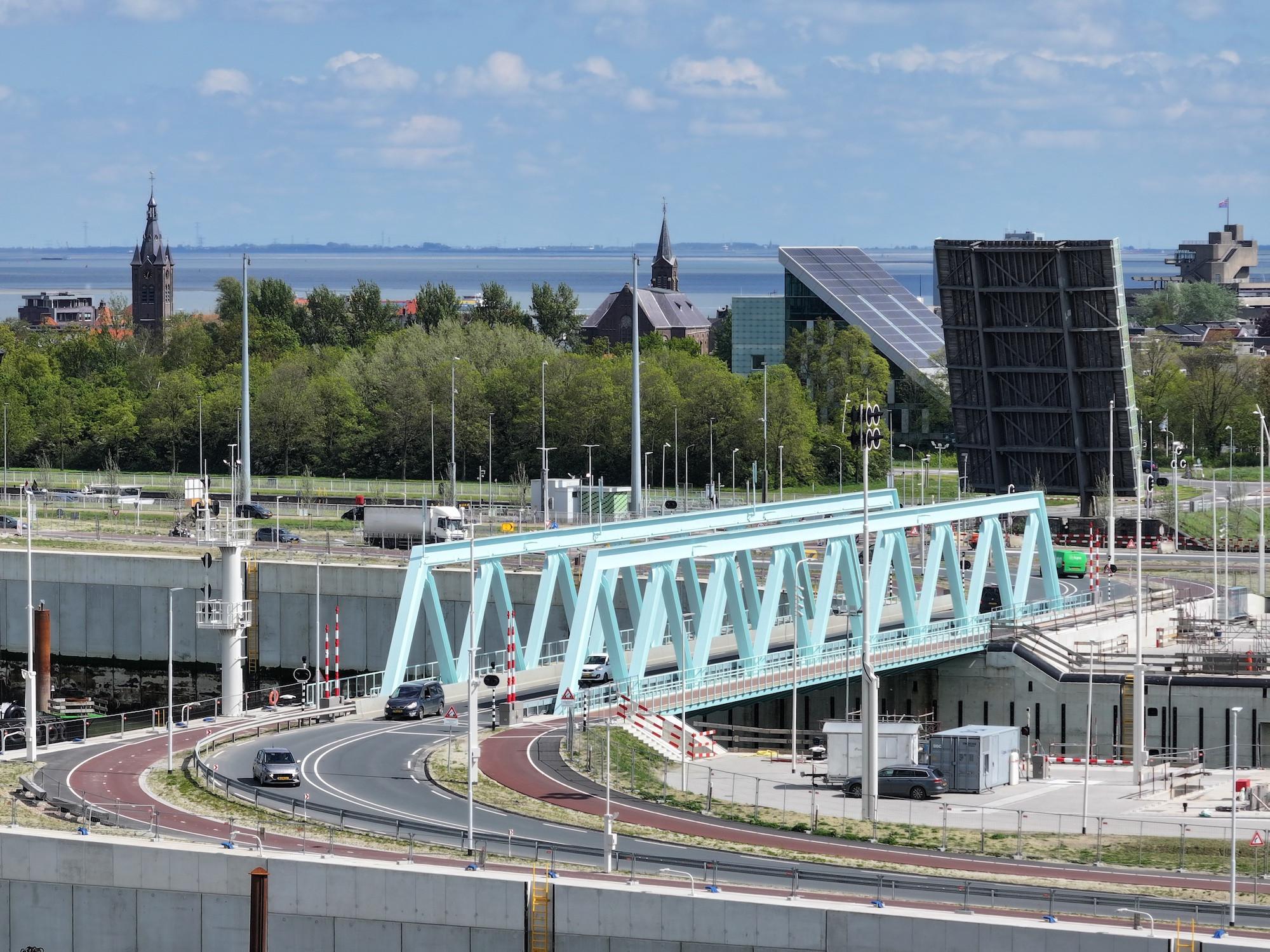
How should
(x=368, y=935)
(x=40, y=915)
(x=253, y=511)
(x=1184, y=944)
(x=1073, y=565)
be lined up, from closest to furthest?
(x=1184, y=944)
(x=368, y=935)
(x=40, y=915)
(x=1073, y=565)
(x=253, y=511)

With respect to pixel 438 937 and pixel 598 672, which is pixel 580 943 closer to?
pixel 438 937

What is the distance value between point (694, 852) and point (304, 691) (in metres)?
21.0

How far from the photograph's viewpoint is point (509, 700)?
56.2 metres

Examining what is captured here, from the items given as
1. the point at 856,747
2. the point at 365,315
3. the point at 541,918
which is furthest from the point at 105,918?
the point at 365,315

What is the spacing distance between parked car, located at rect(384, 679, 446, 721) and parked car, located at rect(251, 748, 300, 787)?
8.79 metres

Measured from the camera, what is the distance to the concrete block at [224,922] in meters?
38.7

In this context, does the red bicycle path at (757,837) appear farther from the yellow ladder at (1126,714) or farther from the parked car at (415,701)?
the yellow ladder at (1126,714)

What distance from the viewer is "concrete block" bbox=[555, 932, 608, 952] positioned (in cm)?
3669

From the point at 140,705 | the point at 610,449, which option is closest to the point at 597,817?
the point at 140,705

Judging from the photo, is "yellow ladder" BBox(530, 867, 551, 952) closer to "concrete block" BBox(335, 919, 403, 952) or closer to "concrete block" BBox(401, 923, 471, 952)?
"concrete block" BBox(401, 923, 471, 952)

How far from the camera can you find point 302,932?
126ft

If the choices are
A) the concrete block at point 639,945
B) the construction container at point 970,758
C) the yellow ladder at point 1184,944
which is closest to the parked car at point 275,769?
the concrete block at point 639,945

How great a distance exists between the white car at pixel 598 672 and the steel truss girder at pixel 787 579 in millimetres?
624

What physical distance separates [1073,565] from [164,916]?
54.3m
